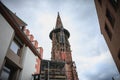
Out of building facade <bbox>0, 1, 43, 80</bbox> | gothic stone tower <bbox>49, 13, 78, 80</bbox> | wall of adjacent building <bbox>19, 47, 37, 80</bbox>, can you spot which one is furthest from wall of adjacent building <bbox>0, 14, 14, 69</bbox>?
gothic stone tower <bbox>49, 13, 78, 80</bbox>


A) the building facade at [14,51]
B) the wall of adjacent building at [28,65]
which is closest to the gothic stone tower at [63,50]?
the wall of adjacent building at [28,65]

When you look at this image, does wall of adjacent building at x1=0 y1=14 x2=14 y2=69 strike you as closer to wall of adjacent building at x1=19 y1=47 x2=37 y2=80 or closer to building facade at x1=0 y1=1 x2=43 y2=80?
building facade at x1=0 y1=1 x2=43 y2=80

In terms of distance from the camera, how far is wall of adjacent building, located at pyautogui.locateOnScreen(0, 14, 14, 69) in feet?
25.9

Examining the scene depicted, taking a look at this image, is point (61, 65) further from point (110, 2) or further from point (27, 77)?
point (110, 2)

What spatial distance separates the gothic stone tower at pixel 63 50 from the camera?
31.8 metres

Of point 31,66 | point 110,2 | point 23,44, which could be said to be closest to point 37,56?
point 31,66

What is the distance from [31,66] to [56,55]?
81.0 feet

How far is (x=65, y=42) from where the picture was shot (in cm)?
4106

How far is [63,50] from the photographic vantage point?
38281mm

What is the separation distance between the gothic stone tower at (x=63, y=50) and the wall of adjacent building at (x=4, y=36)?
2365 cm

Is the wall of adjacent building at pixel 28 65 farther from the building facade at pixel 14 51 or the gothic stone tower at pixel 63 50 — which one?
the gothic stone tower at pixel 63 50

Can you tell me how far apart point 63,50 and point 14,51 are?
2887 cm

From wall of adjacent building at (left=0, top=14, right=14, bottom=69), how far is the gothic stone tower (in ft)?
77.6

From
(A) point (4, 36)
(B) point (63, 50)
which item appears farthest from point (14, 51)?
(B) point (63, 50)
